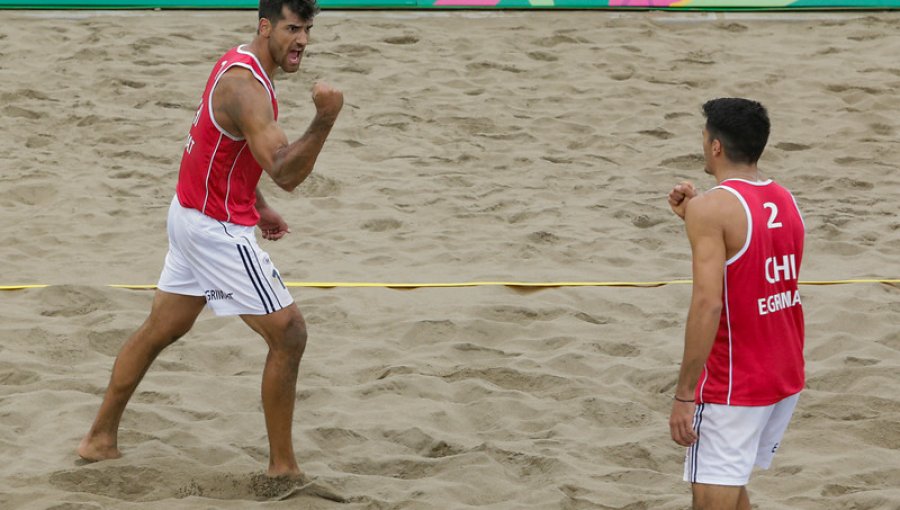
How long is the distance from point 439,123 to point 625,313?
10.9 ft

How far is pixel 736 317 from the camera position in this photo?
364cm

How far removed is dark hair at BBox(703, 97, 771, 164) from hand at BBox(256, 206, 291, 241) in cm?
194

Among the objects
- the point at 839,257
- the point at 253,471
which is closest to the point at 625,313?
the point at 839,257

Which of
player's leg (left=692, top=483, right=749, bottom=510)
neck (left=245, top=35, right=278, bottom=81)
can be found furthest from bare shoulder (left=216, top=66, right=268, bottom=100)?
player's leg (left=692, top=483, right=749, bottom=510)

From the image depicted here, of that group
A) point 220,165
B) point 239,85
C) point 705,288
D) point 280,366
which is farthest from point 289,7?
point 705,288

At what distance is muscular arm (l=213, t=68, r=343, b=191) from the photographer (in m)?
4.14

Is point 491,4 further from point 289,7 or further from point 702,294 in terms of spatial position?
point 702,294

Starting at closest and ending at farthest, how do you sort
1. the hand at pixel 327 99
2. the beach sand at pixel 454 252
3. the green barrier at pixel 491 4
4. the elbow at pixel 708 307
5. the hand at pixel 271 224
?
the elbow at pixel 708 307
the hand at pixel 327 99
the beach sand at pixel 454 252
the hand at pixel 271 224
the green barrier at pixel 491 4

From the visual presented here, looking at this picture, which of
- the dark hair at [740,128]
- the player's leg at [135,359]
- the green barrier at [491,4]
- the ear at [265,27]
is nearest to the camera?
the dark hair at [740,128]

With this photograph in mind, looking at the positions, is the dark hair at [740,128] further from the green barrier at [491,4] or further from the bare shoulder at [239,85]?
the green barrier at [491,4]

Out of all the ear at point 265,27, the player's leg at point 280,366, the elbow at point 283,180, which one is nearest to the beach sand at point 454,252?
the player's leg at point 280,366

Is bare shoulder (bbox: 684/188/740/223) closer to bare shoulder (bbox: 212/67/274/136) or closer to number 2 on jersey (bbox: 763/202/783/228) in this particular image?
number 2 on jersey (bbox: 763/202/783/228)

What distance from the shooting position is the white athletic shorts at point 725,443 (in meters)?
3.63

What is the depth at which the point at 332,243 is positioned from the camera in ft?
24.7
